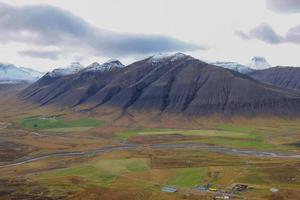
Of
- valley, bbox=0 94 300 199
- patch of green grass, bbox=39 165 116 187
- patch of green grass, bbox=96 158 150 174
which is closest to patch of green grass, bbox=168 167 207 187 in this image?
valley, bbox=0 94 300 199

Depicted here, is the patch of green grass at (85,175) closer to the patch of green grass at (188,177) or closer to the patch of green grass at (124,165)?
the patch of green grass at (124,165)

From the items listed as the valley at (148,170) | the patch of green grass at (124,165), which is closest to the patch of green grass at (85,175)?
the valley at (148,170)

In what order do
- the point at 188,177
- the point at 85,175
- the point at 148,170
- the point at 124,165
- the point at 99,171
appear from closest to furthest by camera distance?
the point at 188,177 < the point at 85,175 < the point at 148,170 < the point at 99,171 < the point at 124,165

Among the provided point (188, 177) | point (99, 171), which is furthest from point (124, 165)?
point (188, 177)

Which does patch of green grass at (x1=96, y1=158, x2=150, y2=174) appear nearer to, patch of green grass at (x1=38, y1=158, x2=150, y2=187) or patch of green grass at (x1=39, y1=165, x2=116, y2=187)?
patch of green grass at (x1=38, y1=158, x2=150, y2=187)

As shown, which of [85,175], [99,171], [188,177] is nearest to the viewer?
[188,177]

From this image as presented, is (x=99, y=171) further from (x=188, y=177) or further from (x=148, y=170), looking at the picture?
(x=188, y=177)

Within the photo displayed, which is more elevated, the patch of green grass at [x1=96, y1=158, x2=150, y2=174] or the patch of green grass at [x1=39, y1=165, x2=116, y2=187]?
the patch of green grass at [x1=96, y1=158, x2=150, y2=174]

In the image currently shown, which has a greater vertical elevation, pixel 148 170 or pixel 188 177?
pixel 148 170
